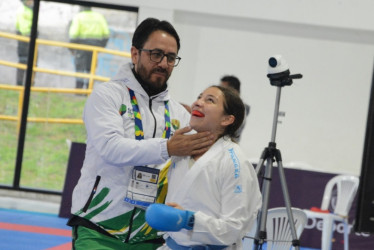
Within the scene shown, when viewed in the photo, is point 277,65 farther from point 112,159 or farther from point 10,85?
point 10,85

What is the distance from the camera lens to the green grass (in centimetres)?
1147

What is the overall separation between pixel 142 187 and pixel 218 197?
0.33 metres

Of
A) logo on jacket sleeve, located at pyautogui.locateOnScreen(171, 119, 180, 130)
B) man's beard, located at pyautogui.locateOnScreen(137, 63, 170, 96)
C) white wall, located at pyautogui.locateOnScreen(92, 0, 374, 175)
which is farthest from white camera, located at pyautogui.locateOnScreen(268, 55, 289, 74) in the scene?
white wall, located at pyautogui.locateOnScreen(92, 0, 374, 175)

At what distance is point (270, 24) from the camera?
11.4 m

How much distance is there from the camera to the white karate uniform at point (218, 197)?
2.65 meters

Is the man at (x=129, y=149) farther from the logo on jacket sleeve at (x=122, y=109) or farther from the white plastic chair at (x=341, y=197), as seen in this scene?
the white plastic chair at (x=341, y=197)

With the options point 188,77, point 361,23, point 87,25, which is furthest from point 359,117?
point 87,25

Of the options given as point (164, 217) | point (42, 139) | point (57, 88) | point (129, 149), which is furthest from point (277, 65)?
point (42, 139)

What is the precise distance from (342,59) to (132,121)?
8903mm

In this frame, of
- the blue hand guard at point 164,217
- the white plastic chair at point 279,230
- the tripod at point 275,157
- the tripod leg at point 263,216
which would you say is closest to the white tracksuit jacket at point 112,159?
the blue hand guard at point 164,217

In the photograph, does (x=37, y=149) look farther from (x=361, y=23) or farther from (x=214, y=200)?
(x=214, y=200)

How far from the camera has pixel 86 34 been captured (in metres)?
11.5

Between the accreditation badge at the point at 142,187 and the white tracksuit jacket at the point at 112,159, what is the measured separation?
0.03 meters

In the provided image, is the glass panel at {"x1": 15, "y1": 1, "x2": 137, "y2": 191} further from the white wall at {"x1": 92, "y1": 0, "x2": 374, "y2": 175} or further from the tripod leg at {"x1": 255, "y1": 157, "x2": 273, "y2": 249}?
the tripod leg at {"x1": 255, "y1": 157, "x2": 273, "y2": 249}
